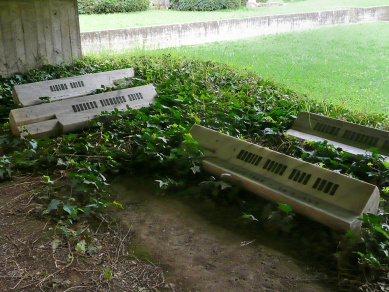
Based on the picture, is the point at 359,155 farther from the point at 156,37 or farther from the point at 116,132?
the point at 156,37

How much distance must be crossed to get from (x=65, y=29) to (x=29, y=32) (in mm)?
699

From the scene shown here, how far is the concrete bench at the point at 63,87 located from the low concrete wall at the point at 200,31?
4071 mm

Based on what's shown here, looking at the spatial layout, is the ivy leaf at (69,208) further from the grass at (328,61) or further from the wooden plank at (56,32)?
the wooden plank at (56,32)

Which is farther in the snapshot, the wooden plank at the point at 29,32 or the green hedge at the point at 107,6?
the green hedge at the point at 107,6

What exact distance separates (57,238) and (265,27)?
9.94 metres

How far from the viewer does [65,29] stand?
7.39 metres

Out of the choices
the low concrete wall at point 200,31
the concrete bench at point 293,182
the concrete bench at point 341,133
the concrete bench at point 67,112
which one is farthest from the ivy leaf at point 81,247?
the low concrete wall at point 200,31

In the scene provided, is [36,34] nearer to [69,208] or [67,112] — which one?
[67,112]

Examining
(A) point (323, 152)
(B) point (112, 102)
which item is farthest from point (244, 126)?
(B) point (112, 102)

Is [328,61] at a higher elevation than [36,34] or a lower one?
lower

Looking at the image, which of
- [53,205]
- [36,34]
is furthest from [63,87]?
[53,205]

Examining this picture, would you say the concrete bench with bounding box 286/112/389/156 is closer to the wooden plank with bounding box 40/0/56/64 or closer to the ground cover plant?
the ground cover plant

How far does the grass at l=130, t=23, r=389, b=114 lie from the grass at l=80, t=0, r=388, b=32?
1.40m

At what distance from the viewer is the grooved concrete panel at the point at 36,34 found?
6.61 meters
